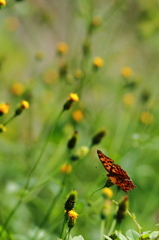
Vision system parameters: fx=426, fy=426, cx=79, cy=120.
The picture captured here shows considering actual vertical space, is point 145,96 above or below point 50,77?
below

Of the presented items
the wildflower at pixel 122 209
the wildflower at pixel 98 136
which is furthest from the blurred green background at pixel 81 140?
the wildflower at pixel 122 209

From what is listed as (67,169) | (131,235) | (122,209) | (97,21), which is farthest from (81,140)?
(131,235)

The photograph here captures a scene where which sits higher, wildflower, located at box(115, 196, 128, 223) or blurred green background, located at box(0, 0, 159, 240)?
blurred green background, located at box(0, 0, 159, 240)

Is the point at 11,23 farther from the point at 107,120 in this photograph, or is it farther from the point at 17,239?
the point at 17,239

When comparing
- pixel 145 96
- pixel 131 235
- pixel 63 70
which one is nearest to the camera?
pixel 131 235

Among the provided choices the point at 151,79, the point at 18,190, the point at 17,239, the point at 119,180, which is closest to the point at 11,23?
the point at 151,79

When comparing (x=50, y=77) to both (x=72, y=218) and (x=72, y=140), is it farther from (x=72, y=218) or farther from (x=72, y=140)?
(x=72, y=218)

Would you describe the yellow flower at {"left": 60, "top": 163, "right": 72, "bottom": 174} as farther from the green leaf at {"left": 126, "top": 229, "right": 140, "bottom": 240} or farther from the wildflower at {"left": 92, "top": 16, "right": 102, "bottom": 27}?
the wildflower at {"left": 92, "top": 16, "right": 102, "bottom": 27}

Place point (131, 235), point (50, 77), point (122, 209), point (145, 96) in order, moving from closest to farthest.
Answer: point (131, 235) < point (122, 209) < point (145, 96) < point (50, 77)

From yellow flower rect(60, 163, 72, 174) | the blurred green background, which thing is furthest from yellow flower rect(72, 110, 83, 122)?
yellow flower rect(60, 163, 72, 174)

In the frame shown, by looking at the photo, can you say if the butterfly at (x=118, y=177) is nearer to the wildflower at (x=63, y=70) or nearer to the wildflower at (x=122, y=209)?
the wildflower at (x=122, y=209)

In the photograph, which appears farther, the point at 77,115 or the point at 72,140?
the point at 77,115

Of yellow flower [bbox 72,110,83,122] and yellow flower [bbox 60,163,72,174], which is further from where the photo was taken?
yellow flower [bbox 72,110,83,122]
